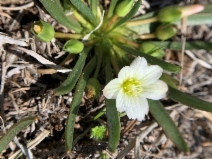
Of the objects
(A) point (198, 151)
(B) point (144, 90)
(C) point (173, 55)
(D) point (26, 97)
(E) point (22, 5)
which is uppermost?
(E) point (22, 5)

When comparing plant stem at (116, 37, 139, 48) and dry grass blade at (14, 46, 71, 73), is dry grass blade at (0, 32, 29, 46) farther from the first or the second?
plant stem at (116, 37, 139, 48)

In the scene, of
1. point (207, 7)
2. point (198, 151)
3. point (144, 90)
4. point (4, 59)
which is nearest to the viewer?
point (144, 90)

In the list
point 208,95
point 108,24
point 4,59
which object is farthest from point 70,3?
point 208,95

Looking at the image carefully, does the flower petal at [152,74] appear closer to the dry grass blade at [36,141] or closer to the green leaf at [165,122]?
the green leaf at [165,122]

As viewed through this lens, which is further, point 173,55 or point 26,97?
point 173,55

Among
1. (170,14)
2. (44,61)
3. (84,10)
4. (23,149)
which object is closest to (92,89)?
(44,61)

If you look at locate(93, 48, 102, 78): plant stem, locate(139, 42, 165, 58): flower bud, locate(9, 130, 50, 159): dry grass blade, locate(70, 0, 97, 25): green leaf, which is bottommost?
locate(9, 130, 50, 159): dry grass blade

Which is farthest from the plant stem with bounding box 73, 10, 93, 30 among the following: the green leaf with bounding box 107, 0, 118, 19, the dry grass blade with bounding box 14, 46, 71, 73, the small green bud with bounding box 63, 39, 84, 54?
the dry grass blade with bounding box 14, 46, 71, 73

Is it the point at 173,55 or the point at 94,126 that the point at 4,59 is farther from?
the point at 173,55
